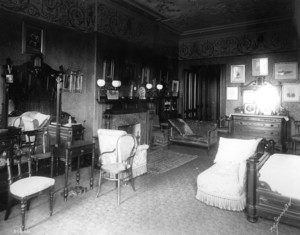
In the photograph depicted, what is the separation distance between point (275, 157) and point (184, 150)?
386cm

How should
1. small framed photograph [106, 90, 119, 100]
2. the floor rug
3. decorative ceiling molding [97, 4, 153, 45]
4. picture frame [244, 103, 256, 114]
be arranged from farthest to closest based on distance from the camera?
picture frame [244, 103, 256, 114]
small framed photograph [106, 90, 119, 100]
decorative ceiling molding [97, 4, 153, 45]
the floor rug

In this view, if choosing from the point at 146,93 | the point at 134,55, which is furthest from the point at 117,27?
the point at 146,93

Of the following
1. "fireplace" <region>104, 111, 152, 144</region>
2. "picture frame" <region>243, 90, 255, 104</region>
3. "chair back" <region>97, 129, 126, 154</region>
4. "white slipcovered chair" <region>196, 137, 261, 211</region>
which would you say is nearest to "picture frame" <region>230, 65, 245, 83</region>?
"picture frame" <region>243, 90, 255, 104</region>

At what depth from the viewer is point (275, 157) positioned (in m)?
4.36

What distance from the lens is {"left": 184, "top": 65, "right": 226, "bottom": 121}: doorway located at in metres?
10.2

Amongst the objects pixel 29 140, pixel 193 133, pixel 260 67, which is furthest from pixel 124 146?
pixel 260 67

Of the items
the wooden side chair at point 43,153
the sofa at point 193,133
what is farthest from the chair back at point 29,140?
the sofa at point 193,133

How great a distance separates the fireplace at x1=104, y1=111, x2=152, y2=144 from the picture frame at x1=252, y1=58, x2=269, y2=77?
4057 mm

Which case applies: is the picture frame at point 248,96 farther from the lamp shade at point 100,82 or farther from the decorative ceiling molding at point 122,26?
the lamp shade at point 100,82

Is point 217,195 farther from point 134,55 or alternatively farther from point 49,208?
point 134,55

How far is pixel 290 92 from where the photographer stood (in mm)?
8133

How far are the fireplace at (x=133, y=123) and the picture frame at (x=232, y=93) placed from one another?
3.26 m

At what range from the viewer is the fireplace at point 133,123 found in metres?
6.72

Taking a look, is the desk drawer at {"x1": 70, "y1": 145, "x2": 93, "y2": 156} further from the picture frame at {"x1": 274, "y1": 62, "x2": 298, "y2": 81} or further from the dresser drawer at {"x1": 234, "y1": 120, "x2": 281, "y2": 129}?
the picture frame at {"x1": 274, "y1": 62, "x2": 298, "y2": 81}
